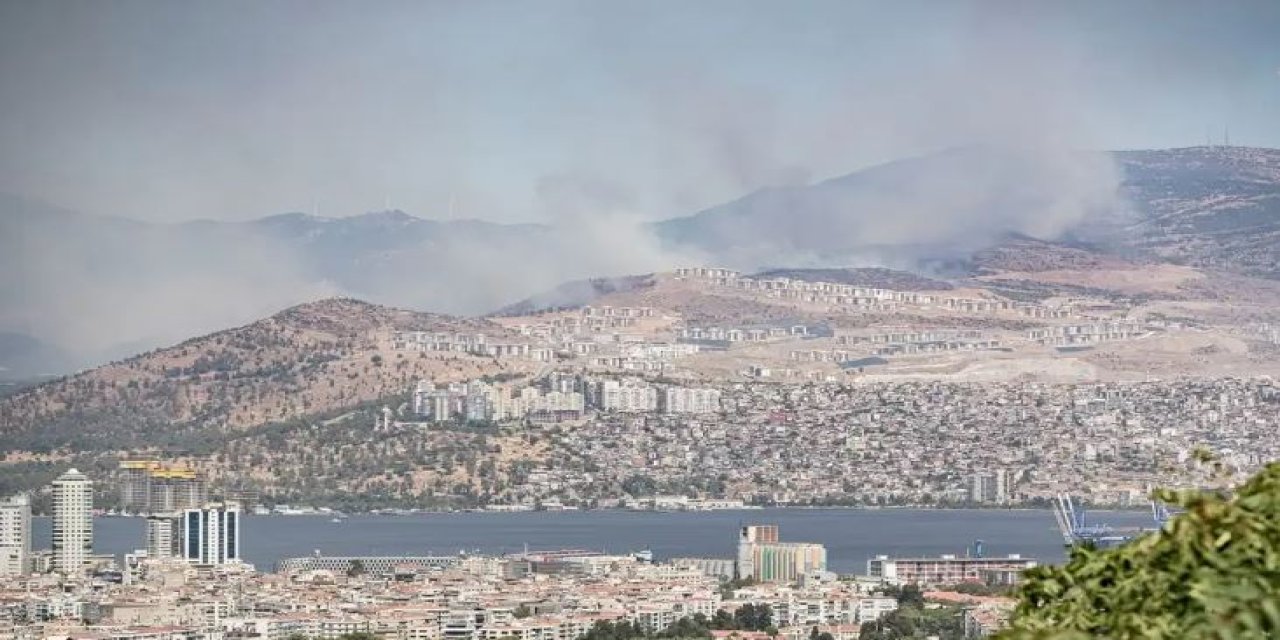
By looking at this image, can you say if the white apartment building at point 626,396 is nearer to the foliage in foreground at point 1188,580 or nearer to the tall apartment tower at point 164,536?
the tall apartment tower at point 164,536

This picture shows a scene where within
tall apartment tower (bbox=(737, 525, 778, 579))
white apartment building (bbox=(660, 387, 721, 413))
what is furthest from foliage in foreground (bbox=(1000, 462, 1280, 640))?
white apartment building (bbox=(660, 387, 721, 413))

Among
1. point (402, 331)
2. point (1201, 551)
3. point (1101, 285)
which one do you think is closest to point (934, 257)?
point (1101, 285)

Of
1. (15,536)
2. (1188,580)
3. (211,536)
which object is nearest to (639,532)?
(211,536)

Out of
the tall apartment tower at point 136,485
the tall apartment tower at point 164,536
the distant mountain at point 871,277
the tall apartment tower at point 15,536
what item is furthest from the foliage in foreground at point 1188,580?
the distant mountain at point 871,277

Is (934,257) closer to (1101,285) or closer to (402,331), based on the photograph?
(1101,285)

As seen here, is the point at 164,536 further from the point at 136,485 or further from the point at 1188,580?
the point at 1188,580

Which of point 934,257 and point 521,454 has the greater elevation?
point 934,257
